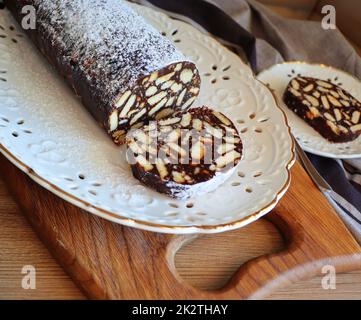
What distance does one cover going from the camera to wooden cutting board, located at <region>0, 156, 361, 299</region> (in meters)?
1.09

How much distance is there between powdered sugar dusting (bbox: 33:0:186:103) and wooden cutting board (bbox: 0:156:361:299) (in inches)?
12.9

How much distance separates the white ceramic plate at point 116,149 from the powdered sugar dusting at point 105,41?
0.12 metres

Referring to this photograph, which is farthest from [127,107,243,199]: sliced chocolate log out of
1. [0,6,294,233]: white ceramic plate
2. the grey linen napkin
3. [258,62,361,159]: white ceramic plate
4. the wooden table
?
the grey linen napkin

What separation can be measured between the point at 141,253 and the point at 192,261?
0.44 feet

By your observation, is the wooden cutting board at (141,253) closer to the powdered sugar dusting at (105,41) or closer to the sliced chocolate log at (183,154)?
the sliced chocolate log at (183,154)

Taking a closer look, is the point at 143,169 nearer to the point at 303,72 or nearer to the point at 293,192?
the point at 293,192

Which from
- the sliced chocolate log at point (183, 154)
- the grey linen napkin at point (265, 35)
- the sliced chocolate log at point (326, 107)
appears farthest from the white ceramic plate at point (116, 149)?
the grey linen napkin at point (265, 35)

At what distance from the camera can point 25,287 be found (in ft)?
3.51

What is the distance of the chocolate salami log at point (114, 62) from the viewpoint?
1.32 meters

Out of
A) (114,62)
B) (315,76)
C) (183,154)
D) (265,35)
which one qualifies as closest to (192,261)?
(183,154)

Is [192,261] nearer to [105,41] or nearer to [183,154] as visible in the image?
[183,154]

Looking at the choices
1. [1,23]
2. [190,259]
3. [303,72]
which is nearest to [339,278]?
[190,259]

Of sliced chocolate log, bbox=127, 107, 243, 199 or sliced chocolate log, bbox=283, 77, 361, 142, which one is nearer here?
sliced chocolate log, bbox=127, 107, 243, 199

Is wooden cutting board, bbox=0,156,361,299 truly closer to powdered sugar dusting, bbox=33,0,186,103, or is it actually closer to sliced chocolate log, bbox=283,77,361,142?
powdered sugar dusting, bbox=33,0,186,103
